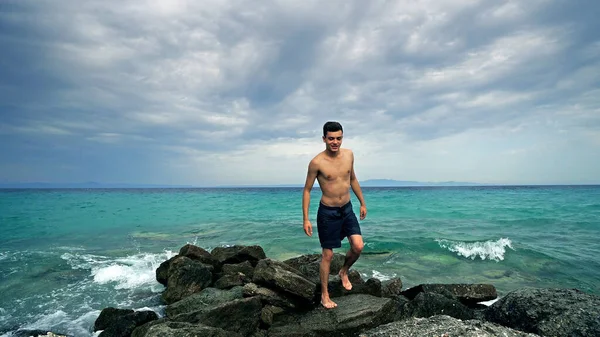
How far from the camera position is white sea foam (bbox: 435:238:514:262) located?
42.6 feet

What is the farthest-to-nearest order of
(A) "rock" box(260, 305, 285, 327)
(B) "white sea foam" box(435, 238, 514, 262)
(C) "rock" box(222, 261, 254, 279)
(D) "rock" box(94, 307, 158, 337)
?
(B) "white sea foam" box(435, 238, 514, 262) → (C) "rock" box(222, 261, 254, 279) → (D) "rock" box(94, 307, 158, 337) → (A) "rock" box(260, 305, 285, 327)

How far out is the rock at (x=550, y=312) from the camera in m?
4.51

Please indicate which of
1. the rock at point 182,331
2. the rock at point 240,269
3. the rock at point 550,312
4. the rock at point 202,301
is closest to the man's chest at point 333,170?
the rock at point 182,331

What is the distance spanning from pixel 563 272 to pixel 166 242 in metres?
17.2

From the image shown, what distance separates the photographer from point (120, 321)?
6062 millimetres

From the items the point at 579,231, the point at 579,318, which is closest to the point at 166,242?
the point at 579,318

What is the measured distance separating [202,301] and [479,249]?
12127 millimetres

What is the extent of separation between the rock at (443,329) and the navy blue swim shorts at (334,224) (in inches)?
58.3

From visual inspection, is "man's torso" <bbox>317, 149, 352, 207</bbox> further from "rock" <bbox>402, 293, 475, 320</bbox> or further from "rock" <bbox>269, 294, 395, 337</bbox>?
"rock" <bbox>402, 293, 475, 320</bbox>

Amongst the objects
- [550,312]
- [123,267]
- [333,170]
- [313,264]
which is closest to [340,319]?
[333,170]

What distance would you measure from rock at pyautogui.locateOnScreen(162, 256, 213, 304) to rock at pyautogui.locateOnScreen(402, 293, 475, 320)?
470 centimetres

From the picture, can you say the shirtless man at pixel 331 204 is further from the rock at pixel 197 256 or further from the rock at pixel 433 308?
the rock at pixel 197 256

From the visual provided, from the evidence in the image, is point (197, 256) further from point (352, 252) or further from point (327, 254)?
point (352, 252)

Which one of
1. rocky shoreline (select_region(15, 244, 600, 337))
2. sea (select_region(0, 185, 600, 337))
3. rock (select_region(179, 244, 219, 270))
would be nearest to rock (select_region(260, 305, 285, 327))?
rocky shoreline (select_region(15, 244, 600, 337))
